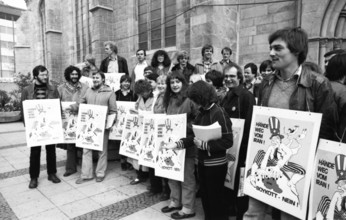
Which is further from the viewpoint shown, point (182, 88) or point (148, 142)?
point (148, 142)

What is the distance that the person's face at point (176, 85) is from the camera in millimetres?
3220

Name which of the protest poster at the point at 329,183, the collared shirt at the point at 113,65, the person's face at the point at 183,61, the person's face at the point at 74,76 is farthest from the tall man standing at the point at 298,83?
the collared shirt at the point at 113,65

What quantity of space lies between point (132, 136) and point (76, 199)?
135 centimetres

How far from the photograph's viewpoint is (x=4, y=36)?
1972 inches

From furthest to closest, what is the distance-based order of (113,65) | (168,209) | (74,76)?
(113,65), (74,76), (168,209)

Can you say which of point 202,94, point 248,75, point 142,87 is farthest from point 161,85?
point 248,75

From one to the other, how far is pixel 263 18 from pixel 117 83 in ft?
17.9

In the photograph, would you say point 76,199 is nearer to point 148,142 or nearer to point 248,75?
point 148,142

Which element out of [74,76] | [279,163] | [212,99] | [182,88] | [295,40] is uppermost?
[295,40]

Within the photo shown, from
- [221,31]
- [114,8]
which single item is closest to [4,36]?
[114,8]

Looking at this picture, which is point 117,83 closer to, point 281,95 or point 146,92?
point 146,92

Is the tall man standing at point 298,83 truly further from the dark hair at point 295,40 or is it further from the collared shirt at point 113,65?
the collared shirt at point 113,65

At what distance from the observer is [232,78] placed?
3.10 meters

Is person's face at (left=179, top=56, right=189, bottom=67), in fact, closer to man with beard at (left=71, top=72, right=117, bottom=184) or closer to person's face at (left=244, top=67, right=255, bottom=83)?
person's face at (left=244, top=67, right=255, bottom=83)
